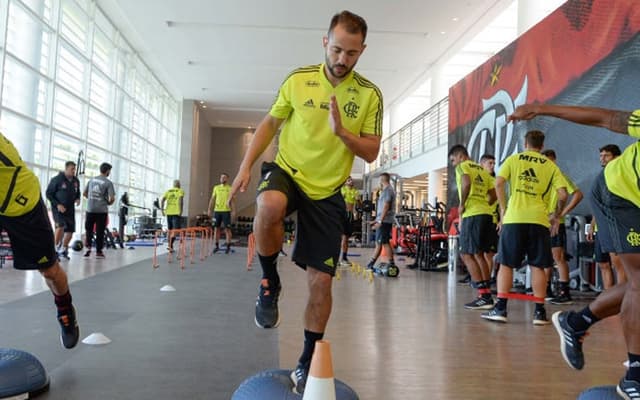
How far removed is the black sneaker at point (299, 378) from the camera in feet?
6.68

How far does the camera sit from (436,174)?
1542cm

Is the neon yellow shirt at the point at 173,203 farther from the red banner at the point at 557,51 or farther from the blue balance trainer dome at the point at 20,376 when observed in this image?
the blue balance trainer dome at the point at 20,376

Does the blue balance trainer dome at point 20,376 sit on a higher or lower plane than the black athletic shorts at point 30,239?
lower

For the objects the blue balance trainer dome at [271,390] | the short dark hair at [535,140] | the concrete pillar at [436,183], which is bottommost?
the blue balance trainer dome at [271,390]

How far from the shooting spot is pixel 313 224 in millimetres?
2252

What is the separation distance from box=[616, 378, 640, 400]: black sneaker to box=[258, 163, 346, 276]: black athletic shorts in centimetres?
126

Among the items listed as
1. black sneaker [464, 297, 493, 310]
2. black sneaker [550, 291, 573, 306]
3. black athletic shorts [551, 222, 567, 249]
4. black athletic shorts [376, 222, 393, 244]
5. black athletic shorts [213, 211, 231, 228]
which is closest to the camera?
black sneaker [464, 297, 493, 310]

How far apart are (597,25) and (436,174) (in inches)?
371

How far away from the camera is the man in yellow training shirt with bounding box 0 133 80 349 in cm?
226

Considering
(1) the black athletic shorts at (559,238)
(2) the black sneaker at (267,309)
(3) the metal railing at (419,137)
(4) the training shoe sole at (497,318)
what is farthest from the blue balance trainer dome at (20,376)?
(3) the metal railing at (419,137)

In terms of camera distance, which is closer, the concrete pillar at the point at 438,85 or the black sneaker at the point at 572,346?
the black sneaker at the point at 572,346

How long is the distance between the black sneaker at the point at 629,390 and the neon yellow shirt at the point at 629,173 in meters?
0.73

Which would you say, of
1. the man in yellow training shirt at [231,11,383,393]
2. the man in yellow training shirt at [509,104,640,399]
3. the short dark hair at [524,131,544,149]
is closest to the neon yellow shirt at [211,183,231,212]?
the short dark hair at [524,131,544,149]

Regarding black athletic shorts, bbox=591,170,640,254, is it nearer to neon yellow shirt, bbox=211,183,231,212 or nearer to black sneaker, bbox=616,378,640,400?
black sneaker, bbox=616,378,640,400
